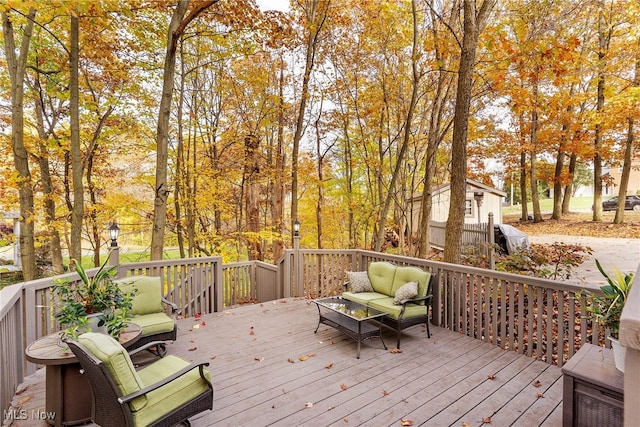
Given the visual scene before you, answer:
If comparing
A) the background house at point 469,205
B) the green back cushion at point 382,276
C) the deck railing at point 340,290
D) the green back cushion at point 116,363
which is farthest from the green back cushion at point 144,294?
the background house at point 469,205

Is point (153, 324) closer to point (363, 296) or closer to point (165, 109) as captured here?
point (363, 296)

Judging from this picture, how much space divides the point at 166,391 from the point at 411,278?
324 cm

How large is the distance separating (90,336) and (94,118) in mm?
8367

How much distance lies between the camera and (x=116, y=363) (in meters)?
1.93

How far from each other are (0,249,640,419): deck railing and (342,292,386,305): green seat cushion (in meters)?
0.81

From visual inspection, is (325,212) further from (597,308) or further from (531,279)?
(597,308)

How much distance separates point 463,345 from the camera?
12.7 ft

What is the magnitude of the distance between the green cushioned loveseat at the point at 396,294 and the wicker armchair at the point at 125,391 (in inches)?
99.3

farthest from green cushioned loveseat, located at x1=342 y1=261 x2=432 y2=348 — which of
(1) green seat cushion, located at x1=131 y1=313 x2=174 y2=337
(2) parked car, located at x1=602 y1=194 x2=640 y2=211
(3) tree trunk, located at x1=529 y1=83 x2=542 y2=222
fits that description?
(2) parked car, located at x1=602 y1=194 x2=640 y2=211

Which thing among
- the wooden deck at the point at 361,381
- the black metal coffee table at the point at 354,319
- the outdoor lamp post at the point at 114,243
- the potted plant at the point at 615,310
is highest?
the outdoor lamp post at the point at 114,243

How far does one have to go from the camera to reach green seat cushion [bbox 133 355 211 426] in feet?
6.61

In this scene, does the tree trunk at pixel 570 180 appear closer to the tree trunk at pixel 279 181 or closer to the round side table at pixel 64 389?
the tree trunk at pixel 279 181

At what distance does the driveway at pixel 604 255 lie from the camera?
6461 millimetres

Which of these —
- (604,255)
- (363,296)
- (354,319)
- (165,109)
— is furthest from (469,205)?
(165,109)
